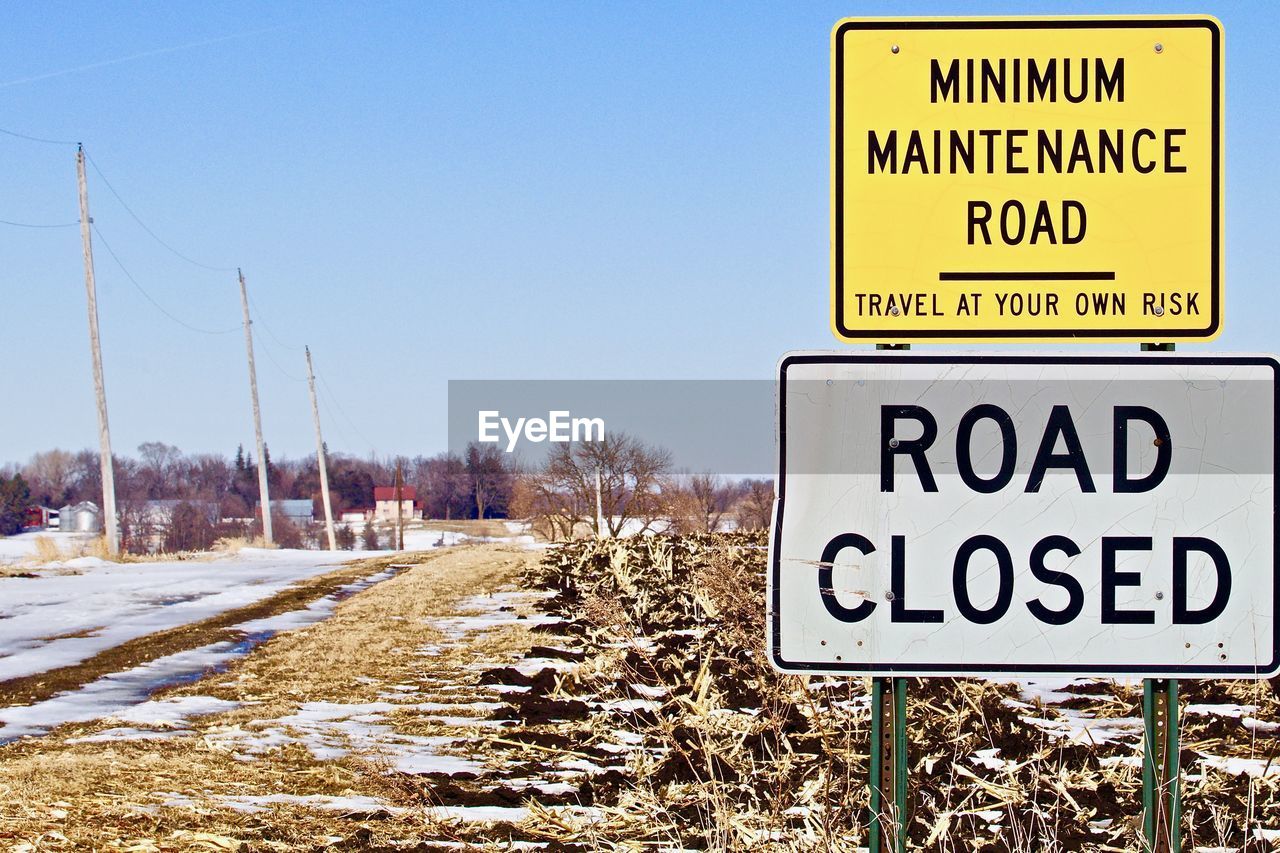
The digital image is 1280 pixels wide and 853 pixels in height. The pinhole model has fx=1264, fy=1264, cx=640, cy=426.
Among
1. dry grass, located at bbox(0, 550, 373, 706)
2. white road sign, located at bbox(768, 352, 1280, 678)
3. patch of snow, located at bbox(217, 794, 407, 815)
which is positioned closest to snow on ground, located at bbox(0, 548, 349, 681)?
dry grass, located at bbox(0, 550, 373, 706)

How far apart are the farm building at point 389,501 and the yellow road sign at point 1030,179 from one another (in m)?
104

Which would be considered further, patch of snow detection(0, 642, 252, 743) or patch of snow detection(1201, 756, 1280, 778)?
patch of snow detection(0, 642, 252, 743)

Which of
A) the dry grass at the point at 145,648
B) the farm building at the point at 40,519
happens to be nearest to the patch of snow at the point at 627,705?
the dry grass at the point at 145,648

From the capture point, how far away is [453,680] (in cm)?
896

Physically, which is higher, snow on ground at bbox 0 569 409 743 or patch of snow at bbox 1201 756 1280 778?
patch of snow at bbox 1201 756 1280 778

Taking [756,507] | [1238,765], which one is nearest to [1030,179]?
[1238,765]

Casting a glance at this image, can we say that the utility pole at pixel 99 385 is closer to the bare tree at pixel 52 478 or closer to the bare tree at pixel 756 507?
the bare tree at pixel 756 507

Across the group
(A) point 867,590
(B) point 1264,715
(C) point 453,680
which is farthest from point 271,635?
(A) point 867,590

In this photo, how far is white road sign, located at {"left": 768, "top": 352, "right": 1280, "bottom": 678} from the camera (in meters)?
2.65

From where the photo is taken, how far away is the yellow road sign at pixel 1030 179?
270 cm

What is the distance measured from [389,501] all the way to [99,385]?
248 ft

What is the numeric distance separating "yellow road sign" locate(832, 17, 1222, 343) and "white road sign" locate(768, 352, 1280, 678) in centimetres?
12

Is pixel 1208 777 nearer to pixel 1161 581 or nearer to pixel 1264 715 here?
pixel 1264 715

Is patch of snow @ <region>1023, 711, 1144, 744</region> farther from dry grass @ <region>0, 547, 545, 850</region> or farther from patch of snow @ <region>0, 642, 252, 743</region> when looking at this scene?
patch of snow @ <region>0, 642, 252, 743</region>
